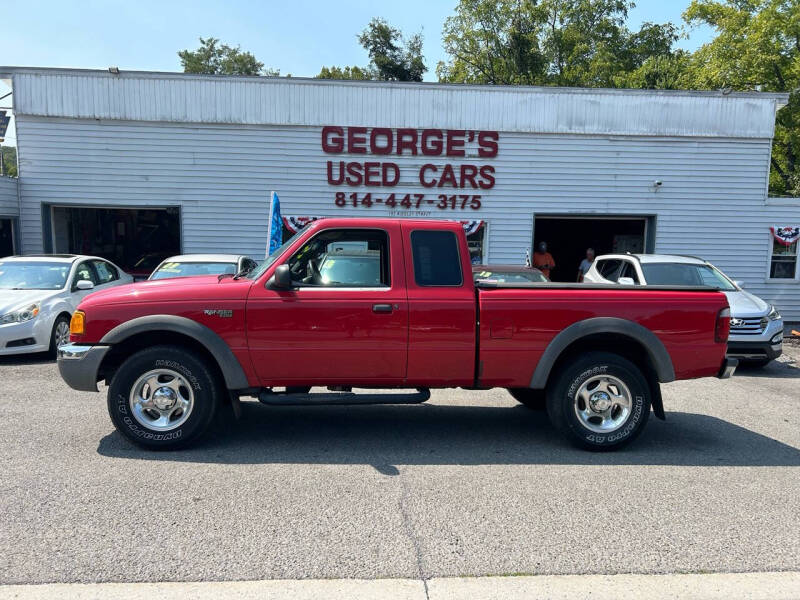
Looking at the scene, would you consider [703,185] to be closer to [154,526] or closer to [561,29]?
[154,526]

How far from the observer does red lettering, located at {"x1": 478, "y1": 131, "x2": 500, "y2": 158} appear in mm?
13828

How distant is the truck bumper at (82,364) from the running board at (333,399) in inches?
51.9

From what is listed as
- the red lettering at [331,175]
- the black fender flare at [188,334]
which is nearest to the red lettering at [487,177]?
the red lettering at [331,175]

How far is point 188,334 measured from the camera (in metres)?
4.83

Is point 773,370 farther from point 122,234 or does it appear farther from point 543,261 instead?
point 122,234

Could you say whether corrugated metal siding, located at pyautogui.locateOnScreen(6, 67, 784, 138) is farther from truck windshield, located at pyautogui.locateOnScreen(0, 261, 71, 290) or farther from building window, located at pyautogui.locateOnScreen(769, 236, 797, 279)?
truck windshield, located at pyautogui.locateOnScreen(0, 261, 71, 290)

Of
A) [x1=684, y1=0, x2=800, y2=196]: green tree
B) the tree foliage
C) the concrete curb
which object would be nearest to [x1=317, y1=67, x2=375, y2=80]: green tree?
the tree foliage

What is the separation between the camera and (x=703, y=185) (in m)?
14.2

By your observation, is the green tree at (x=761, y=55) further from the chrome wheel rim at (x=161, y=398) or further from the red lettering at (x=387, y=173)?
the chrome wheel rim at (x=161, y=398)

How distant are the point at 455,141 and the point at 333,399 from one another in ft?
32.9

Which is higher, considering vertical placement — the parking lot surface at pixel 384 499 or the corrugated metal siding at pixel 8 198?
the corrugated metal siding at pixel 8 198

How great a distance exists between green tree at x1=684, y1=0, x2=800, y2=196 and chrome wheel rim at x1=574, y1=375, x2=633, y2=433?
2354 cm

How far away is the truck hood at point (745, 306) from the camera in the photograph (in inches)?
346

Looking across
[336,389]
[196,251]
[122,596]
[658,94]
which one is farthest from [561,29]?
[122,596]
